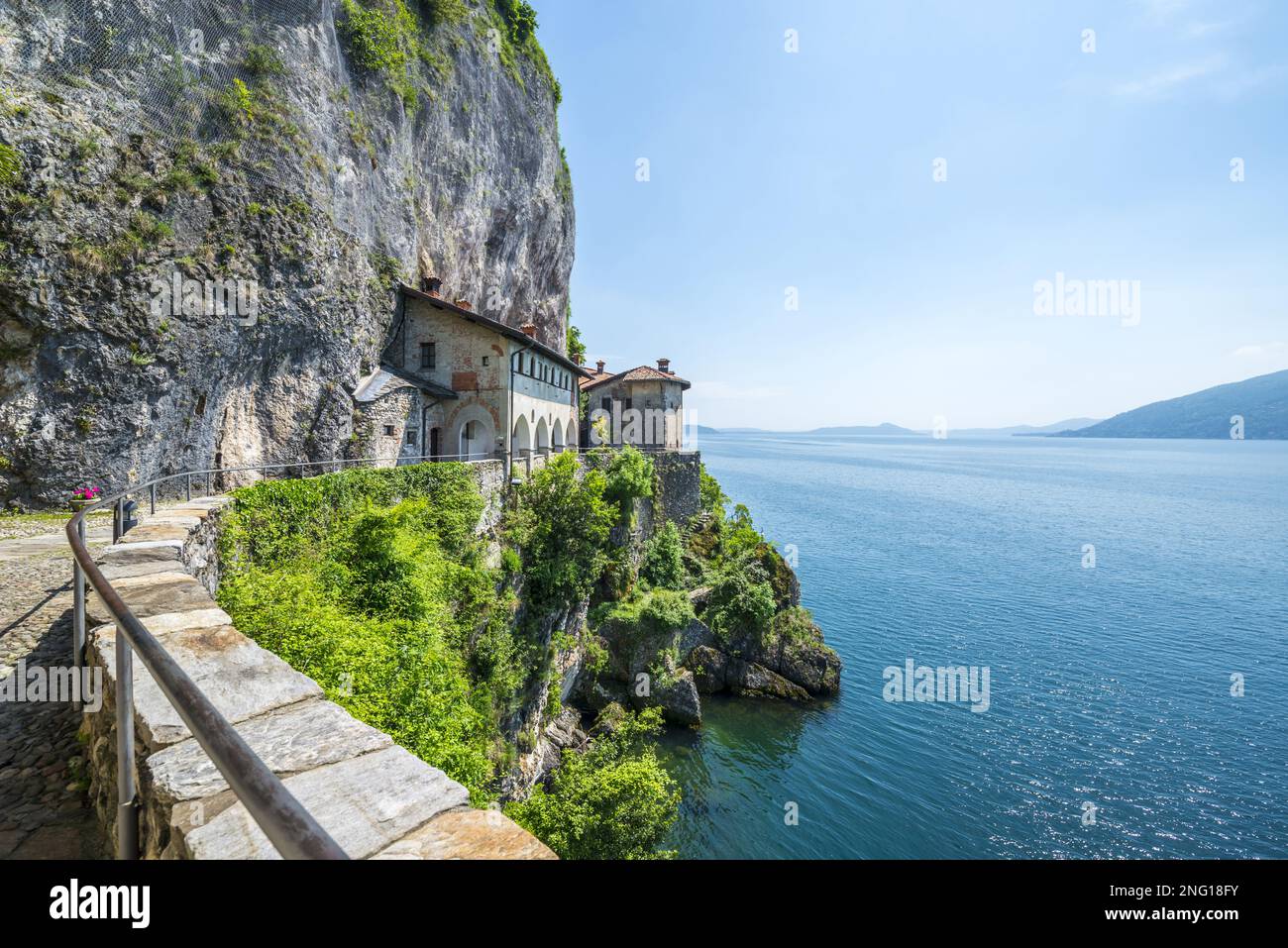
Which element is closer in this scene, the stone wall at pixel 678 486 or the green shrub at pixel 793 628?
the green shrub at pixel 793 628

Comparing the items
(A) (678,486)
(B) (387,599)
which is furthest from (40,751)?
(A) (678,486)

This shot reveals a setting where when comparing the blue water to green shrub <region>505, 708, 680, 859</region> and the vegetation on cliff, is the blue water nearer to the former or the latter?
green shrub <region>505, 708, 680, 859</region>

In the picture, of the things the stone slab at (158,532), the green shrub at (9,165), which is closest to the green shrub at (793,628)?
the stone slab at (158,532)

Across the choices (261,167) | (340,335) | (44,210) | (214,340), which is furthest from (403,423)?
(44,210)

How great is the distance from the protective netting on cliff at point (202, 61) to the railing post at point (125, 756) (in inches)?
861

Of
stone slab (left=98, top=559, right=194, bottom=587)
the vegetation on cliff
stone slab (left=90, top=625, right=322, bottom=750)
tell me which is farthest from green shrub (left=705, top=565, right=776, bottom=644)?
stone slab (left=90, top=625, right=322, bottom=750)

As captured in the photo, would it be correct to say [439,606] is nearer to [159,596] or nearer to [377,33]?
[159,596]

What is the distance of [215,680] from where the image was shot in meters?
3.87

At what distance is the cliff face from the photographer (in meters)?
14.2

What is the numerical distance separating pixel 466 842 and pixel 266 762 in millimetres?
1539

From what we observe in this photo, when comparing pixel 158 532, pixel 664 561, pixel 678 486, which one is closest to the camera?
pixel 158 532

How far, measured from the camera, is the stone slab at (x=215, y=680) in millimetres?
3164

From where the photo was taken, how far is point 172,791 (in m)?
2.64

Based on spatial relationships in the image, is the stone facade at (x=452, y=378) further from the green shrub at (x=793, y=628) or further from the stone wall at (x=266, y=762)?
the stone wall at (x=266, y=762)
